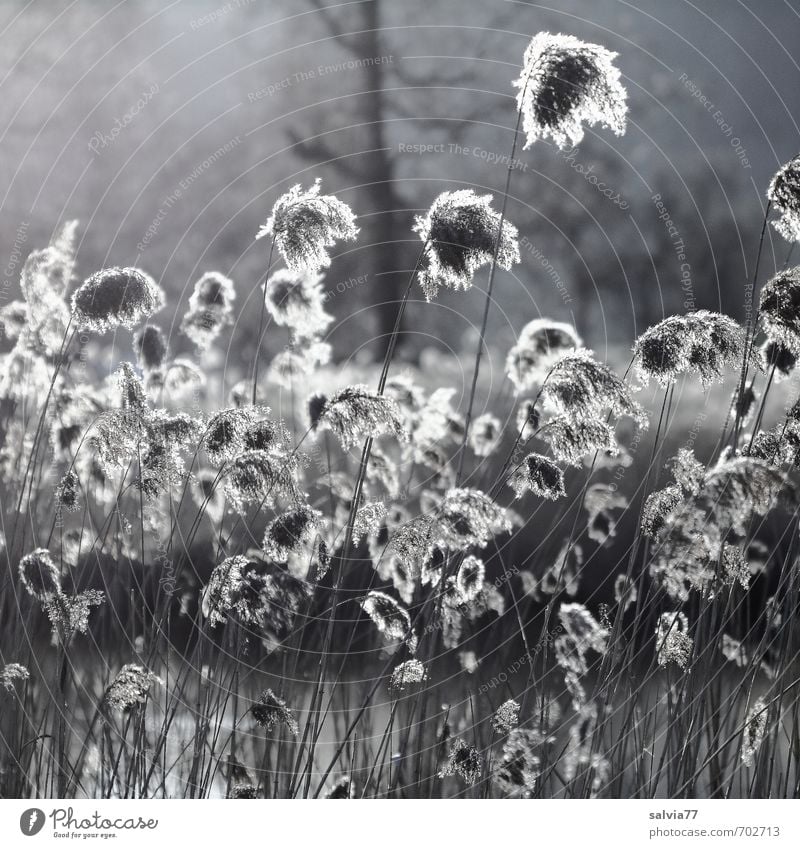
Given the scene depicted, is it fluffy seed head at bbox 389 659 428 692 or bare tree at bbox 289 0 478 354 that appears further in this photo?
bare tree at bbox 289 0 478 354

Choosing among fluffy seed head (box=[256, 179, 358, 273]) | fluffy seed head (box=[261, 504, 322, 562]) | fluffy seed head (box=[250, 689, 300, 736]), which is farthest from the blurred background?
fluffy seed head (box=[250, 689, 300, 736])

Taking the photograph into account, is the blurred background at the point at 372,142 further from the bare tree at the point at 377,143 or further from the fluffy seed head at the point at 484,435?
the fluffy seed head at the point at 484,435

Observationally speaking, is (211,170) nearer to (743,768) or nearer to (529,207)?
(529,207)

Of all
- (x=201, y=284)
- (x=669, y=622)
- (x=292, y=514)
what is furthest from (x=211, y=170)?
(x=669, y=622)

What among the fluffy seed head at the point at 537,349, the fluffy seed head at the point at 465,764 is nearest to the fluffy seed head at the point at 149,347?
the fluffy seed head at the point at 537,349

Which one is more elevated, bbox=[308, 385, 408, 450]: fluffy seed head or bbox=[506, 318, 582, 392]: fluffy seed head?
bbox=[506, 318, 582, 392]: fluffy seed head

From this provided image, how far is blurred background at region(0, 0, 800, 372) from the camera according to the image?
231cm

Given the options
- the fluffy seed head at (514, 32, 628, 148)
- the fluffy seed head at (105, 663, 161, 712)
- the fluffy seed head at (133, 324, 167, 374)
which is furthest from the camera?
the fluffy seed head at (133, 324, 167, 374)

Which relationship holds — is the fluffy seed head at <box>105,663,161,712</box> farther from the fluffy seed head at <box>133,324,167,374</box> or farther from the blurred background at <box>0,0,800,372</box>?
the blurred background at <box>0,0,800,372</box>
